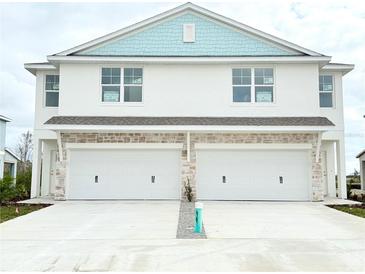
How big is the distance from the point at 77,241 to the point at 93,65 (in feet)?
33.5

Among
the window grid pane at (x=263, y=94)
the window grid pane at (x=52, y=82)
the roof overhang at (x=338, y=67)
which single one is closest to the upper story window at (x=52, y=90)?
the window grid pane at (x=52, y=82)

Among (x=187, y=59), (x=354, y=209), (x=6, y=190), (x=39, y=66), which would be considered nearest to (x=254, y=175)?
(x=354, y=209)

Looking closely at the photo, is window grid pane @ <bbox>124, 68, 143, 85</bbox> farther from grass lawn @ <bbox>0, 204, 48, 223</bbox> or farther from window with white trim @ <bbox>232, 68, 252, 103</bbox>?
grass lawn @ <bbox>0, 204, 48, 223</bbox>

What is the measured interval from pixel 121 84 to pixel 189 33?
411cm

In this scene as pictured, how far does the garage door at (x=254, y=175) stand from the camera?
1625 centimetres

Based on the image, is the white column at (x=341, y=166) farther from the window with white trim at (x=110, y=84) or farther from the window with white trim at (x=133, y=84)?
the window with white trim at (x=110, y=84)

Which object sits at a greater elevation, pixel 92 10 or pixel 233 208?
pixel 92 10

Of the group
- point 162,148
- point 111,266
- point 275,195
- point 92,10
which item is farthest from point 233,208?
point 92,10

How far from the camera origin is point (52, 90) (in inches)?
704

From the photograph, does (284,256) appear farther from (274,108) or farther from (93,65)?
(93,65)

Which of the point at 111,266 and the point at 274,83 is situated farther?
the point at 274,83

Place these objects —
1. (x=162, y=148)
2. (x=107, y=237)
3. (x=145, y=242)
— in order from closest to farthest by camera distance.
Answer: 1. (x=145, y=242)
2. (x=107, y=237)
3. (x=162, y=148)

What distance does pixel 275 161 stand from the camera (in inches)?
643

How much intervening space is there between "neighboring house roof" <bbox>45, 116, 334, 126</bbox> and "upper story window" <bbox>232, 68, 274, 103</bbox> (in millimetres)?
1025
